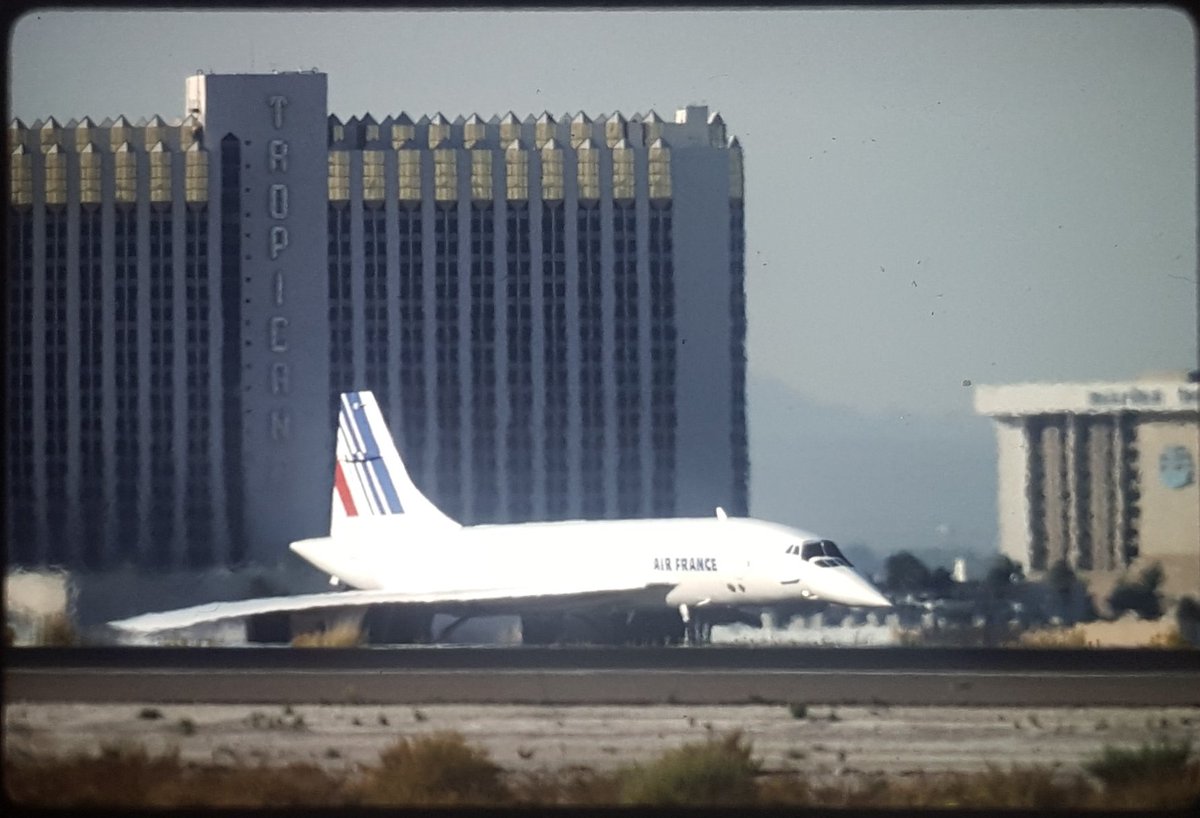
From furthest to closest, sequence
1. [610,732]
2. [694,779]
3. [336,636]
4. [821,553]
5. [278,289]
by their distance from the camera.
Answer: [278,289] < [336,636] < [821,553] < [610,732] < [694,779]

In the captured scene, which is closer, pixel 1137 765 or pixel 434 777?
pixel 434 777

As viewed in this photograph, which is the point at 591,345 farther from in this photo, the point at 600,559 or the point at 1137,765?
the point at 1137,765

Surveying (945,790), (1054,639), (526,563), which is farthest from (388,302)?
(945,790)

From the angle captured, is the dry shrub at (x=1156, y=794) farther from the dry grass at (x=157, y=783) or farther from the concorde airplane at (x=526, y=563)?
the concorde airplane at (x=526, y=563)

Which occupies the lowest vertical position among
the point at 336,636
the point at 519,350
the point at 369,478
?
the point at 336,636

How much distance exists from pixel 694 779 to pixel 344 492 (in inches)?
1461

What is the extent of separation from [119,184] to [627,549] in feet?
119

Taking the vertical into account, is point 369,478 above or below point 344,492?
above

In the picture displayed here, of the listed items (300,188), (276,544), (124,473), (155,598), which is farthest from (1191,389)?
(300,188)

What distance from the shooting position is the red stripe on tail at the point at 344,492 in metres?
52.2

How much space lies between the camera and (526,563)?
45.3 meters

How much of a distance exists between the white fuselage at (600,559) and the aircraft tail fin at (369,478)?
1.47 ft

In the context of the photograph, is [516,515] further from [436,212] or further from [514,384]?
[436,212]

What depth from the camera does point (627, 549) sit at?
42.7 m
